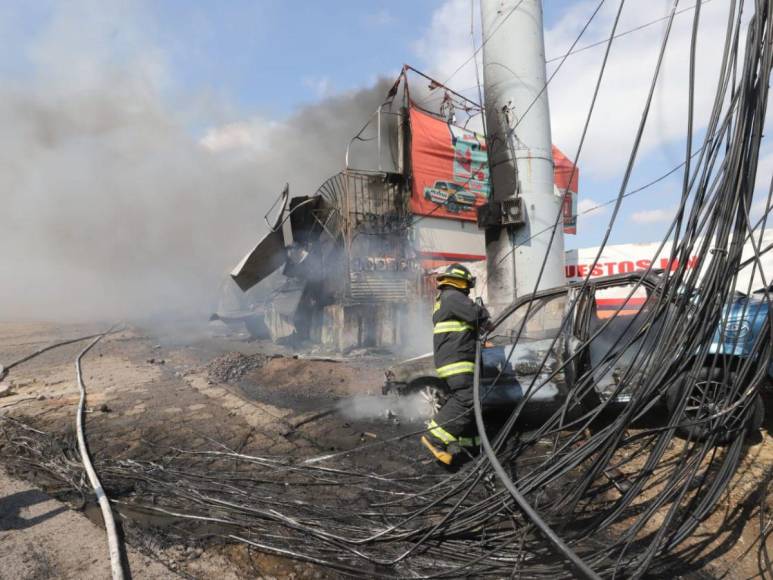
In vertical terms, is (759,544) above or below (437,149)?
below

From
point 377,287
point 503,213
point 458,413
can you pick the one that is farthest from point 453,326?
point 377,287

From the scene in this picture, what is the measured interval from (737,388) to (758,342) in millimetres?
299

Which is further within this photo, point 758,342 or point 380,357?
point 380,357

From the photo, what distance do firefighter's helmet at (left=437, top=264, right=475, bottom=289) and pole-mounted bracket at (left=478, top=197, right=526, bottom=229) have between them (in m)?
3.38

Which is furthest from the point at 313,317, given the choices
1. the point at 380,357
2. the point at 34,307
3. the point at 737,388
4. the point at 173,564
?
the point at 34,307

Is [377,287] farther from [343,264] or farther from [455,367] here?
[455,367]

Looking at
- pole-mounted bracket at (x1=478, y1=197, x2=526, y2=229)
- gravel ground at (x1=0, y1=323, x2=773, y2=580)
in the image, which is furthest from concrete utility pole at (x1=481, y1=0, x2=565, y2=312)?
gravel ground at (x1=0, y1=323, x2=773, y2=580)

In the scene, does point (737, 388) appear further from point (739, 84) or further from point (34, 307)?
point (34, 307)

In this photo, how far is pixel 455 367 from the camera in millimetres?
3877

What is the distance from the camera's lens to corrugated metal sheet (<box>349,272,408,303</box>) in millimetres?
10547

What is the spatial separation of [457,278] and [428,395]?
1.64 metres

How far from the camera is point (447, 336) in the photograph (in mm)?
3951

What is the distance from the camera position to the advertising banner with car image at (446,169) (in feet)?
40.9

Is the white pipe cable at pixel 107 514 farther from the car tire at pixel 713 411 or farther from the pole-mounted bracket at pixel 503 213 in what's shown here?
the pole-mounted bracket at pixel 503 213
